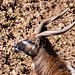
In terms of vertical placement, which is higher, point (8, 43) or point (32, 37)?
point (32, 37)

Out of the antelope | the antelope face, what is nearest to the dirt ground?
the antelope

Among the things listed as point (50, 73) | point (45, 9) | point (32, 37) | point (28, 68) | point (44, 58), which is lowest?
point (28, 68)

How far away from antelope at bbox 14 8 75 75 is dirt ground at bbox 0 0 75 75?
3.27 feet

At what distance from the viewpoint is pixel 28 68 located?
13.8 feet

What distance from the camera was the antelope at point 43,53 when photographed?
2992 millimetres

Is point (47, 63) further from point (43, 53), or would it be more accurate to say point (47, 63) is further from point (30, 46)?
point (30, 46)

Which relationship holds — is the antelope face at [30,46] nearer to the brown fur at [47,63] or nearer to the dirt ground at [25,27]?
the brown fur at [47,63]

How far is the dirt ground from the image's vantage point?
416cm

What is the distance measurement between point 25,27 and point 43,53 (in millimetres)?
1451

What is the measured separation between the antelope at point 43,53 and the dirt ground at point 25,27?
100 cm

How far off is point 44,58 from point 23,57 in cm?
121

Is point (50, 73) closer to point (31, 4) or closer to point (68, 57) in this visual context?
point (68, 57)

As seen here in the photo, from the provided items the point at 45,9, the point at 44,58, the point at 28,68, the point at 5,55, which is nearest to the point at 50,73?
the point at 44,58

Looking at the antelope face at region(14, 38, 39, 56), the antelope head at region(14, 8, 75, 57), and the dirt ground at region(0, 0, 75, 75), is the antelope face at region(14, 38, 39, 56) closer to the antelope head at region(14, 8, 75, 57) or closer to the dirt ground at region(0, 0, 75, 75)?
the antelope head at region(14, 8, 75, 57)
